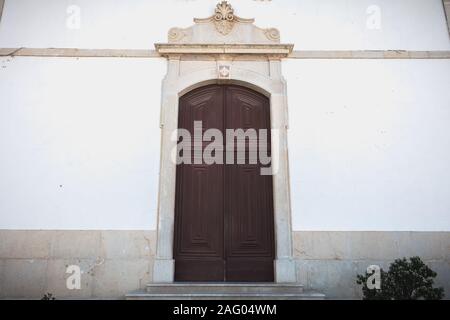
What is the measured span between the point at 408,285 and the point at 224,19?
4861mm

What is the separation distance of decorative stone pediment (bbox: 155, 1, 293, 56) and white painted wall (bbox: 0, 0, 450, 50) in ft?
0.53

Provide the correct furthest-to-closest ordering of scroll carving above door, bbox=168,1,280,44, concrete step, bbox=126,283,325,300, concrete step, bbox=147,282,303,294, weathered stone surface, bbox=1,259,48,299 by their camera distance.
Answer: scroll carving above door, bbox=168,1,280,44, weathered stone surface, bbox=1,259,48,299, concrete step, bbox=147,282,303,294, concrete step, bbox=126,283,325,300

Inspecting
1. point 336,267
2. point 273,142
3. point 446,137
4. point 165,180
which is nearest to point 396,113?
point 446,137

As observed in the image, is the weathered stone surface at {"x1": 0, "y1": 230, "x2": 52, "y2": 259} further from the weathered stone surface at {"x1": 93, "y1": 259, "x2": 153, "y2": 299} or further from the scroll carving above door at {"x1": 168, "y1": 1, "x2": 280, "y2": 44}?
the scroll carving above door at {"x1": 168, "y1": 1, "x2": 280, "y2": 44}

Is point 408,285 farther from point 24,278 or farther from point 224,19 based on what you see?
point 24,278

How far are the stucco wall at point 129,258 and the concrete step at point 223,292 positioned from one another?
401 mm

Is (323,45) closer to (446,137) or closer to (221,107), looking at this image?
(221,107)

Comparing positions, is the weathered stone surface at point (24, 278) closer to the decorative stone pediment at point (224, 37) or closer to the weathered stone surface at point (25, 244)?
the weathered stone surface at point (25, 244)

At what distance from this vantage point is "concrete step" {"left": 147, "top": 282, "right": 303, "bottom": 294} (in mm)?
5195

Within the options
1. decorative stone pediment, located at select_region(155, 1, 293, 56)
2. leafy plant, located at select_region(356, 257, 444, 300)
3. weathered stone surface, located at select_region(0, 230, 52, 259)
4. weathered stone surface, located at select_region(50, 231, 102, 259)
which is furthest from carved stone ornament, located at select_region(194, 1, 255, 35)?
leafy plant, located at select_region(356, 257, 444, 300)

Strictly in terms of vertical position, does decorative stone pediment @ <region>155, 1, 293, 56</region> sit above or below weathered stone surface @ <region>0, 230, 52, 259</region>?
above

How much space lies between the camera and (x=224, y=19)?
666 cm

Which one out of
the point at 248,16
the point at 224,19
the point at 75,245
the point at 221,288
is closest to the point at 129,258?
the point at 75,245

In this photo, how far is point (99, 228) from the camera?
19.0 feet
